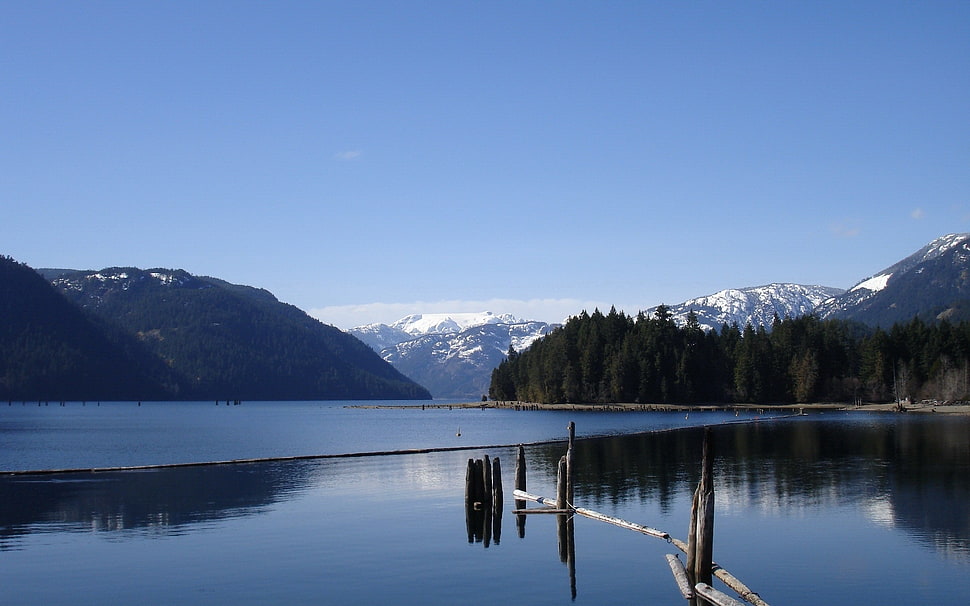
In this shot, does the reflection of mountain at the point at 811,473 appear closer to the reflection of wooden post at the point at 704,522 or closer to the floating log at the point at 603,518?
the floating log at the point at 603,518

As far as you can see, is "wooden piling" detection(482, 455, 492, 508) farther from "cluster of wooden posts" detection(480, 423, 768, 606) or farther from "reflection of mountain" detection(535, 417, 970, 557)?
"reflection of mountain" detection(535, 417, 970, 557)

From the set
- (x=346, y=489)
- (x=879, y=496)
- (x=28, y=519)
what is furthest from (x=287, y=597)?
(x=879, y=496)

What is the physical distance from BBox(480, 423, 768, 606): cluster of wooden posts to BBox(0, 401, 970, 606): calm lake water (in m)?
0.59

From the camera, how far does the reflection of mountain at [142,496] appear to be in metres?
42.1

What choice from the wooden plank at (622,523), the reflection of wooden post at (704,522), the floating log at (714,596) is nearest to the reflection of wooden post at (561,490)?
the wooden plank at (622,523)

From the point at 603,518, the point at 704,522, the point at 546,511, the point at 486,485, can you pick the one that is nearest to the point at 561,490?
the point at 546,511

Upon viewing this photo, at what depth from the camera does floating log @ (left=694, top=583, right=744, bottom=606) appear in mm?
23719

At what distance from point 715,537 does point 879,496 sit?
51.7 ft

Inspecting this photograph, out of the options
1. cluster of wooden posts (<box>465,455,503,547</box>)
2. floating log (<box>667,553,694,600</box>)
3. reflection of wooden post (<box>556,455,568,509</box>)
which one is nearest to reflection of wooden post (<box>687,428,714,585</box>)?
floating log (<box>667,553,694,600</box>)

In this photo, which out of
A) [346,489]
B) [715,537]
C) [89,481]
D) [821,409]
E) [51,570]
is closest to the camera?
[51,570]

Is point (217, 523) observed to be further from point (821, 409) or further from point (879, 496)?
point (821, 409)

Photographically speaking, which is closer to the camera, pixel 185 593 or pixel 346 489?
pixel 185 593

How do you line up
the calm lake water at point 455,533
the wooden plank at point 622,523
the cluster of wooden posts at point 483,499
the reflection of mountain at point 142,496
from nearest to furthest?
the calm lake water at point 455,533
the wooden plank at point 622,523
the cluster of wooden posts at point 483,499
the reflection of mountain at point 142,496

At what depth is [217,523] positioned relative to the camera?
1639 inches
